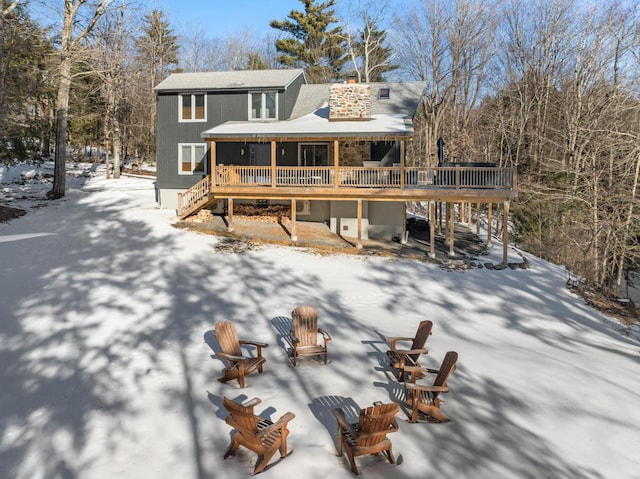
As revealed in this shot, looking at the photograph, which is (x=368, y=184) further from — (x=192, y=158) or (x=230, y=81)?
(x=230, y=81)

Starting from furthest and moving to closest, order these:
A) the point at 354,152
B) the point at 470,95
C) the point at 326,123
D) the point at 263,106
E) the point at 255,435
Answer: the point at 470,95 < the point at 263,106 < the point at 354,152 < the point at 326,123 < the point at 255,435

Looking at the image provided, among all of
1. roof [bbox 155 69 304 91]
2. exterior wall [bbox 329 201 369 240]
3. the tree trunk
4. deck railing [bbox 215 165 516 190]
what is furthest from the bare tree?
exterior wall [bbox 329 201 369 240]

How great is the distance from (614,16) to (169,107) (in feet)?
87.2

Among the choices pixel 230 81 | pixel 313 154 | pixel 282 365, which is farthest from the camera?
pixel 230 81

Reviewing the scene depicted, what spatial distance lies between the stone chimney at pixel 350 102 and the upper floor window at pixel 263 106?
3556 millimetres

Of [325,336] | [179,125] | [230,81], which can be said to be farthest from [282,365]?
[230,81]

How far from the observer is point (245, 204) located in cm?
2170

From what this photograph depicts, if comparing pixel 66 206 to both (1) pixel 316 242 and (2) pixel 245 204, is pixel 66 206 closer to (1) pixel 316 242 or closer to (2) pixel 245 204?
Result: (2) pixel 245 204

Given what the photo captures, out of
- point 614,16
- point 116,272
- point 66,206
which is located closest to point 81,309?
point 116,272

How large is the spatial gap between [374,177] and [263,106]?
7.96 meters

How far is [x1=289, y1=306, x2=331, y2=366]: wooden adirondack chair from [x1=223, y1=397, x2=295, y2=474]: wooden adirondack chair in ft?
8.01

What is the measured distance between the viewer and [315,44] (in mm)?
42562

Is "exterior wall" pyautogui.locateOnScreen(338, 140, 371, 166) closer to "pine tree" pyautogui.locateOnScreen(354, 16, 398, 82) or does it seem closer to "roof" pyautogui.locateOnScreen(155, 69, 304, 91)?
"roof" pyautogui.locateOnScreen(155, 69, 304, 91)

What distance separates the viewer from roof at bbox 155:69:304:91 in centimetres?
2214
